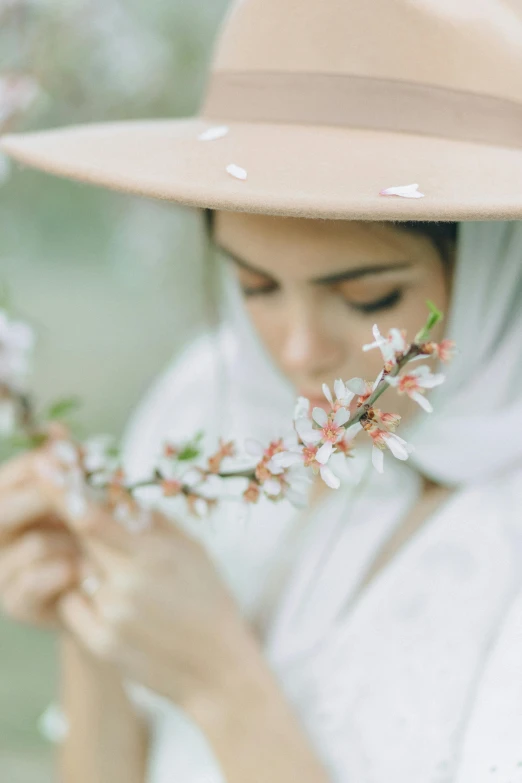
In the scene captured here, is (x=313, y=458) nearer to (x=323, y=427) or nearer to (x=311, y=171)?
(x=323, y=427)

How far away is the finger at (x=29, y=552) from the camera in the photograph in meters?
1.02

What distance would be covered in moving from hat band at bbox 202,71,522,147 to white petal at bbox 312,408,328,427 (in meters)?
0.34

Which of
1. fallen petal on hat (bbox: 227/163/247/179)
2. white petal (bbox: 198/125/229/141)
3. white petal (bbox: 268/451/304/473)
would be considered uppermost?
white petal (bbox: 198/125/229/141)

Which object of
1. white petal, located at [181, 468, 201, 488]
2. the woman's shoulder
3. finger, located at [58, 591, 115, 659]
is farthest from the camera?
the woman's shoulder

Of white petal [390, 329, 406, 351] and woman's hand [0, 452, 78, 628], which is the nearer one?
white petal [390, 329, 406, 351]

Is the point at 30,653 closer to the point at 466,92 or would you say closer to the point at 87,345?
the point at 87,345

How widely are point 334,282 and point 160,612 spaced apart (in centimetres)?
41

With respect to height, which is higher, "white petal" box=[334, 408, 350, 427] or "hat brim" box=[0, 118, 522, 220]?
"hat brim" box=[0, 118, 522, 220]

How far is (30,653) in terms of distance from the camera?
219cm

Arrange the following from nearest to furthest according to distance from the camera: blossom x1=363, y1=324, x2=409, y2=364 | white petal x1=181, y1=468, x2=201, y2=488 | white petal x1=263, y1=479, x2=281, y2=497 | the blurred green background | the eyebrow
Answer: blossom x1=363, y1=324, x2=409, y2=364 < white petal x1=263, y1=479, x2=281, y2=497 < white petal x1=181, y1=468, x2=201, y2=488 < the eyebrow < the blurred green background

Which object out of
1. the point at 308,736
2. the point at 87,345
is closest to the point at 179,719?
the point at 308,736

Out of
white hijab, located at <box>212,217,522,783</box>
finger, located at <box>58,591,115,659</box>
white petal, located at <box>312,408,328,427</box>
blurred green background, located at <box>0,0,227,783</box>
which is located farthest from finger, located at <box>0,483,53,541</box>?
blurred green background, located at <box>0,0,227,783</box>

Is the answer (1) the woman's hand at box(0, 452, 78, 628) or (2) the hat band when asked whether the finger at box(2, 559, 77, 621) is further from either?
(2) the hat band

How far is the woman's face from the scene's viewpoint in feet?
2.62
